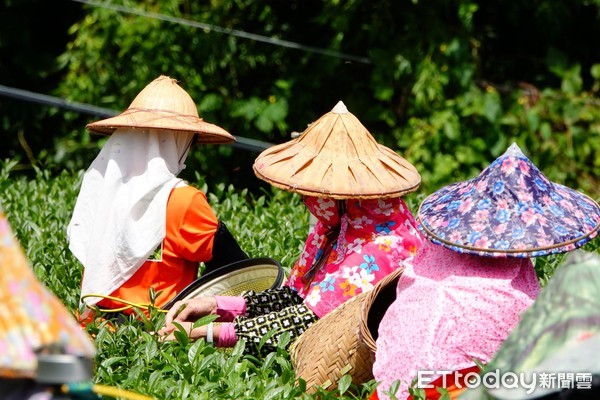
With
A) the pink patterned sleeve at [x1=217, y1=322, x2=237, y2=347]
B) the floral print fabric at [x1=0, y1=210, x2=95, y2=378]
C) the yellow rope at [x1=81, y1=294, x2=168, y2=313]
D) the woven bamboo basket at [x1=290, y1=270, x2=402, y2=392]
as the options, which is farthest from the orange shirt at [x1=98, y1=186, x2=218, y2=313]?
the floral print fabric at [x1=0, y1=210, x2=95, y2=378]

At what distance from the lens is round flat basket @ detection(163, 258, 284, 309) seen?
4070mm

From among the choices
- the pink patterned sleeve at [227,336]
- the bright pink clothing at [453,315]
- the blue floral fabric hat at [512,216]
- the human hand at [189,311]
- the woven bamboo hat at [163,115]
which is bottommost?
the pink patterned sleeve at [227,336]

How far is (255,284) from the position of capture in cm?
424

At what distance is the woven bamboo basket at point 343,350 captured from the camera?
3.52 m

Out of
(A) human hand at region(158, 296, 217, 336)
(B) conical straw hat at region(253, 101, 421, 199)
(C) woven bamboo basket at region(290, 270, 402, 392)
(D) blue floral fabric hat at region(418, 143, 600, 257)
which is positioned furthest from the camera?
(A) human hand at region(158, 296, 217, 336)

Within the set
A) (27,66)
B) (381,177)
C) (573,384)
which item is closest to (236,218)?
(381,177)

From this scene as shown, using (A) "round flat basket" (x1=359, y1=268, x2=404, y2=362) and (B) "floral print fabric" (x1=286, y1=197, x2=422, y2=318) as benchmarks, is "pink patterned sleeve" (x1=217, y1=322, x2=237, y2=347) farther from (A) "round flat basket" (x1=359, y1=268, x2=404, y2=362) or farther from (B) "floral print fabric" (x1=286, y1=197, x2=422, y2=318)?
(A) "round flat basket" (x1=359, y1=268, x2=404, y2=362)

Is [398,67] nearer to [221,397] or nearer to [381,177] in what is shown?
[381,177]

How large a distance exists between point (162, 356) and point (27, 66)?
6558 mm

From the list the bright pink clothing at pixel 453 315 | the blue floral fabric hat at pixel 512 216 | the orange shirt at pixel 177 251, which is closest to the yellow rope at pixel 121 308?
the orange shirt at pixel 177 251

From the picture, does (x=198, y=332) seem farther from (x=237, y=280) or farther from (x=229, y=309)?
(x=237, y=280)

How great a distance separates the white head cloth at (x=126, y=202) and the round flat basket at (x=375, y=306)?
89 cm

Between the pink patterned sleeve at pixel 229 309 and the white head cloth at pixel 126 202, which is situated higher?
the white head cloth at pixel 126 202

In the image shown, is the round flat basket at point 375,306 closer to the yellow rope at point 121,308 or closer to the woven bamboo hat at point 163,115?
the yellow rope at point 121,308
